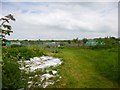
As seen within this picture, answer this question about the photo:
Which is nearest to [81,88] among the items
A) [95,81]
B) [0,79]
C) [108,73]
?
[95,81]

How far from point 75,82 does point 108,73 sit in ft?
5.29

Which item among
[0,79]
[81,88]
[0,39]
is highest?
[0,39]

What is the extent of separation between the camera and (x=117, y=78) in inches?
357

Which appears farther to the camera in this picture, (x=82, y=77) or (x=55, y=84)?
(x=82, y=77)

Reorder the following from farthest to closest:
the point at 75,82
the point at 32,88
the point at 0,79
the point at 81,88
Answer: the point at 75,82 < the point at 81,88 < the point at 32,88 < the point at 0,79

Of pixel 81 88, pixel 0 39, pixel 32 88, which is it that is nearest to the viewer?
pixel 0 39

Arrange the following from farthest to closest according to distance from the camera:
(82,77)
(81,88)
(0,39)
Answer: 1. (82,77)
2. (81,88)
3. (0,39)

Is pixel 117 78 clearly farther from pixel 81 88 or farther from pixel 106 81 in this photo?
pixel 81 88

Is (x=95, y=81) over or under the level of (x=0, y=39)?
under

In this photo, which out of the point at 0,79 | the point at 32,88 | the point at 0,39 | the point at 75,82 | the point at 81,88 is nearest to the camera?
the point at 0,39

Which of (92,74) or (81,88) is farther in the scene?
(92,74)

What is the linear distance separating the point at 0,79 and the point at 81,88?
2949 mm

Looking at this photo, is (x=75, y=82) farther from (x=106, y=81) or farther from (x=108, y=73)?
(x=108, y=73)

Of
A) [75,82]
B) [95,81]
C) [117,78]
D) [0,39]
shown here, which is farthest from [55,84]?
[0,39]
